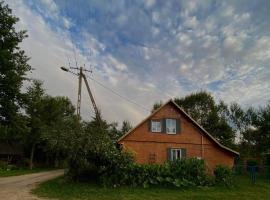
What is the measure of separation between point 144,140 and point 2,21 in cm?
1506

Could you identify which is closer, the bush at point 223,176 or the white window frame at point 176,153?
the bush at point 223,176

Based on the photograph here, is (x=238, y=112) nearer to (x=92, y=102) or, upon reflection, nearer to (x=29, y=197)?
(x=92, y=102)

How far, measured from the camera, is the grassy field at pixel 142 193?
15.3 m

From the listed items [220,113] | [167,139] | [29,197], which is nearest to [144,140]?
[167,139]

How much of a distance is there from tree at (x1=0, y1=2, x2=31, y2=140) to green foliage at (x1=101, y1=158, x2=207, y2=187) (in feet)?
26.7

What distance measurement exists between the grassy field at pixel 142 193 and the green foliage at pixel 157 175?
91 centimetres

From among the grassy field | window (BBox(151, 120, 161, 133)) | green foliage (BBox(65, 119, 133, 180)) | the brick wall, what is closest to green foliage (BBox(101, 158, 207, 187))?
green foliage (BBox(65, 119, 133, 180))

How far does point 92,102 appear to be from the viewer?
1073 inches

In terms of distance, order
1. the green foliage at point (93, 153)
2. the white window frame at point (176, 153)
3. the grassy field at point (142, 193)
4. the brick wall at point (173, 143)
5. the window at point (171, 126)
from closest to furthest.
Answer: the grassy field at point (142, 193)
the green foliage at point (93, 153)
the brick wall at point (173, 143)
the white window frame at point (176, 153)
the window at point (171, 126)

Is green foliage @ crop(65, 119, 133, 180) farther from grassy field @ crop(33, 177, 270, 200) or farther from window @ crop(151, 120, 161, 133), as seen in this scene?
window @ crop(151, 120, 161, 133)

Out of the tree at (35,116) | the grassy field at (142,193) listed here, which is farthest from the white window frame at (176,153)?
the tree at (35,116)

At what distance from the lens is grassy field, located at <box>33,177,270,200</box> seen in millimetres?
15295

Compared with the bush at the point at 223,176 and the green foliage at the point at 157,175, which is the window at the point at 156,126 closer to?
the green foliage at the point at 157,175

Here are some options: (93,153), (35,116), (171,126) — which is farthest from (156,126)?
(35,116)
